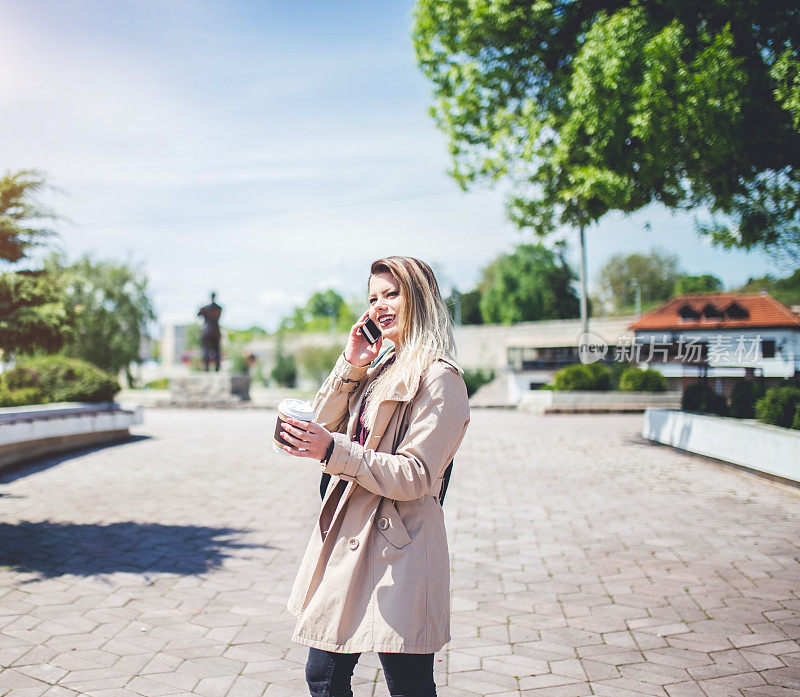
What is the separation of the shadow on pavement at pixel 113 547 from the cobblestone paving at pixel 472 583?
0.03 m

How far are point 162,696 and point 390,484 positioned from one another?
201 cm

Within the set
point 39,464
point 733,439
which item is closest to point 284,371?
point 39,464

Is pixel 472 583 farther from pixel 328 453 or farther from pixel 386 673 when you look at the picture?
pixel 328 453

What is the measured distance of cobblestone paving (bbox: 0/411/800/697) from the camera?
10.9 feet

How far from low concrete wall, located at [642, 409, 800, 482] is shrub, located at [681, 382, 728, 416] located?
18.4 inches

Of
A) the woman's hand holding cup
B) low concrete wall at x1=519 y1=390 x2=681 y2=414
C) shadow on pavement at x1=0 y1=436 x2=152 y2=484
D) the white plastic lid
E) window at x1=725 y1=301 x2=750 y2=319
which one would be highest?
window at x1=725 y1=301 x2=750 y2=319

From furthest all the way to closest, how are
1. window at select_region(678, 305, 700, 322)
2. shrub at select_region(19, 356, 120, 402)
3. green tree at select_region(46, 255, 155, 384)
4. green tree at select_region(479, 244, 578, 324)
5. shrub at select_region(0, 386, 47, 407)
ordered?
green tree at select_region(479, 244, 578, 324) → green tree at select_region(46, 255, 155, 384) → window at select_region(678, 305, 700, 322) → shrub at select_region(19, 356, 120, 402) → shrub at select_region(0, 386, 47, 407)

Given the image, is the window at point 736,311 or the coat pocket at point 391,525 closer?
the coat pocket at point 391,525

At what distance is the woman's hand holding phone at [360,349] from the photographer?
230 centimetres

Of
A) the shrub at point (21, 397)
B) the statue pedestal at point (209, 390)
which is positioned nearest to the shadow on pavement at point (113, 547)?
the shrub at point (21, 397)

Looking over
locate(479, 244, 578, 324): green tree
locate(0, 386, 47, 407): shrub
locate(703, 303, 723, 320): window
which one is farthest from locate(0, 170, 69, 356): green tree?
locate(479, 244, 578, 324): green tree

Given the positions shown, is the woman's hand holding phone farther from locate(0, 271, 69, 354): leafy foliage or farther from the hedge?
the hedge

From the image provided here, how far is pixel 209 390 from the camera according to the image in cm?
2236

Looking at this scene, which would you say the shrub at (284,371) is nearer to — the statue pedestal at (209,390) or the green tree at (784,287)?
the statue pedestal at (209,390)
